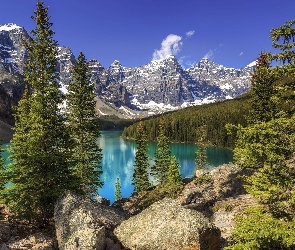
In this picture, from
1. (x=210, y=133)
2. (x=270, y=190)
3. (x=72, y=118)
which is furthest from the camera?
(x=210, y=133)

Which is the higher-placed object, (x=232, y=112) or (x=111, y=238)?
(x=232, y=112)

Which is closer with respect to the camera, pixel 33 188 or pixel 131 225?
pixel 131 225

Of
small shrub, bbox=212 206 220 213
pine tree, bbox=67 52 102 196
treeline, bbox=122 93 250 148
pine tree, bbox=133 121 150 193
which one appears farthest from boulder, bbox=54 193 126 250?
treeline, bbox=122 93 250 148

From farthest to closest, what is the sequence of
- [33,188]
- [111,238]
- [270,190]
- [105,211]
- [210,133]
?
1. [210,133]
2. [33,188]
3. [105,211]
4. [111,238]
5. [270,190]

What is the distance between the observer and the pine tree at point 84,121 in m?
27.7

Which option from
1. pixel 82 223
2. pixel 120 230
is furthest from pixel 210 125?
pixel 82 223

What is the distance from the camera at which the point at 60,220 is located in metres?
14.6

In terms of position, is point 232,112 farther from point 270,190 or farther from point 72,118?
point 270,190

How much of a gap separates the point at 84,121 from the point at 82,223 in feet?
53.7

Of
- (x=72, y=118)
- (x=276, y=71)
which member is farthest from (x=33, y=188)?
(x=276, y=71)

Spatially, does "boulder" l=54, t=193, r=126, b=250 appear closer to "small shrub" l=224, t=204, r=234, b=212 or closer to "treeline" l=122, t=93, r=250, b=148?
"small shrub" l=224, t=204, r=234, b=212

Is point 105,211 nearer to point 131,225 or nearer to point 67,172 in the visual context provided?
point 131,225

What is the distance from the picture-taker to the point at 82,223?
13.4 metres

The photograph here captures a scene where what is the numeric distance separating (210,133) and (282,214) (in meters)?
156
